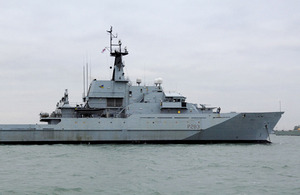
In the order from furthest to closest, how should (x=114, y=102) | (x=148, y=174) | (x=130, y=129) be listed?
(x=114, y=102) → (x=130, y=129) → (x=148, y=174)

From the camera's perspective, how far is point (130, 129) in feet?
88.7

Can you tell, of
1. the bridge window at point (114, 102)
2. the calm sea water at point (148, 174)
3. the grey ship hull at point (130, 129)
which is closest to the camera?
the calm sea water at point (148, 174)

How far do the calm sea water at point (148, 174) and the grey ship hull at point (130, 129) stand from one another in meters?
7.56

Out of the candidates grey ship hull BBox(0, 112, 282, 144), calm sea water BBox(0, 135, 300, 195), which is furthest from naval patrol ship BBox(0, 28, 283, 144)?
calm sea water BBox(0, 135, 300, 195)

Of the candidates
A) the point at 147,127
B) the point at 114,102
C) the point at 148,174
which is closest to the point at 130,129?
the point at 147,127

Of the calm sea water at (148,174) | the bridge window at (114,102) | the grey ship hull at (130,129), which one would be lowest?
the calm sea water at (148,174)

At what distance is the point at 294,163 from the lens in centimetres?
1705

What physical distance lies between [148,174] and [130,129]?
43.8ft

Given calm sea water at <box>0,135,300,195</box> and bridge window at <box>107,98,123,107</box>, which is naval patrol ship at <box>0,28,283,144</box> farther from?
calm sea water at <box>0,135,300,195</box>

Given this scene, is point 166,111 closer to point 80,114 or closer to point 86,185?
point 80,114

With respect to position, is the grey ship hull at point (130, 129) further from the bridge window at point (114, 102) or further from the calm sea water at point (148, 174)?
the calm sea water at point (148, 174)

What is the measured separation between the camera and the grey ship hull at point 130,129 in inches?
1063

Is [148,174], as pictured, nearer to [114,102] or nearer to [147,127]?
[147,127]

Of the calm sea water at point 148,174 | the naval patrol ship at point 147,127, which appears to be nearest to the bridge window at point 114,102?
the naval patrol ship at point 147,127
